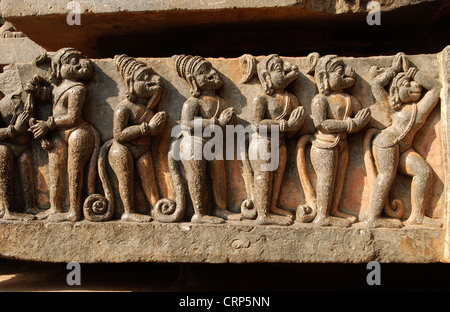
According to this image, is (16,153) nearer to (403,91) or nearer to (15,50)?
(15,50)

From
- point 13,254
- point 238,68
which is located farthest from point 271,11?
point 13,254

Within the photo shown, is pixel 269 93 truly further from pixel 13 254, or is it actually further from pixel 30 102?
pixel 13 254

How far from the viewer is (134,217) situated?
3.43 meters

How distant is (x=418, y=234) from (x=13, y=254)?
327 cm

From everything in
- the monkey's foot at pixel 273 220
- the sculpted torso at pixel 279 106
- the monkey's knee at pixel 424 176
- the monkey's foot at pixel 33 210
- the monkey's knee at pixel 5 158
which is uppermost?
the sculpted torso at pixel 279 106

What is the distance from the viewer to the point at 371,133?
345 cm

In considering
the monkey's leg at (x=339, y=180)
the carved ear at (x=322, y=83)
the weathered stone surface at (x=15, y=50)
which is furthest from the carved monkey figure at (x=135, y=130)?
the weathered stone surface at (x=15, y=50)

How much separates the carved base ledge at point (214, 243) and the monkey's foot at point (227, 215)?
71mm

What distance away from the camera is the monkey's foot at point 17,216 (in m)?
3.45

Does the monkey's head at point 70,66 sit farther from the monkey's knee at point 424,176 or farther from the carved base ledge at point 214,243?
the monkey's knee at point 424,176
